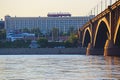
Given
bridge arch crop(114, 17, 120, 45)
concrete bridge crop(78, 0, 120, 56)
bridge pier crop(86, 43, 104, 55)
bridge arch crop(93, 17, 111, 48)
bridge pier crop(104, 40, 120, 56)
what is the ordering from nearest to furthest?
bridge arch crop(114, 17, 120, 45) → concrete bridge crop(78, 0, 120, 56) → bridge pier crop(104, 40, 120, 56) → bridge arch crop(93, 17, 111, 48) → bridge pier crop(86, 43, 104, 55)

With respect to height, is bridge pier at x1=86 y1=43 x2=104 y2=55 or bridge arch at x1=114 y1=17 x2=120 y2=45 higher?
bridge arch at x1=114 y1=17 x2=120 y2=45

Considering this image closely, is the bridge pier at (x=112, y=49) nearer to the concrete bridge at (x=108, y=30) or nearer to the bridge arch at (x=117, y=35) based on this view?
the concrete bridge at (x=108, y=30)

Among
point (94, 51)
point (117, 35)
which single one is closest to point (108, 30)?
point (117, 35)

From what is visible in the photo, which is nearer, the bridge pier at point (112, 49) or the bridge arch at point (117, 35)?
the bridge arch at point (117, 35)

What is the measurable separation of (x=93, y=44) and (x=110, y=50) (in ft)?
119

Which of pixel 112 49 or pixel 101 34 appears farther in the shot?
pixel 101 34

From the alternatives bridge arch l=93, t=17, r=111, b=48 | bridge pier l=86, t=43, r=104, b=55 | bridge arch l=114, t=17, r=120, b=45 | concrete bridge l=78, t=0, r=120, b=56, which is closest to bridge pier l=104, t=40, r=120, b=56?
concrete bridge l=78, t=0, r=120, b=56

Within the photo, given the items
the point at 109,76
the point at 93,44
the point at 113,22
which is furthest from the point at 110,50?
the point at 109,76

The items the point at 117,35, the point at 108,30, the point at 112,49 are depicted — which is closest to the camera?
the point at 117,35

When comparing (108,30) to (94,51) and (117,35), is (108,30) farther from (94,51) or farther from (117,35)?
(94,51)

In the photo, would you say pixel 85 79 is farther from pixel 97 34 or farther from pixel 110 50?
pixel 97 34

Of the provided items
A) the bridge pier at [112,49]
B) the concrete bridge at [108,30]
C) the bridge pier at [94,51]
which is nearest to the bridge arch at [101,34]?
the concrete bridge at [108,30]

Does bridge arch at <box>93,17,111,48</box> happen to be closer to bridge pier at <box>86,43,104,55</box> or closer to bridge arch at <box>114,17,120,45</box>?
bridge pier at <box>86,43,104,55</box>

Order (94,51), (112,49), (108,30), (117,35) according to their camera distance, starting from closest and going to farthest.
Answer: (117,35) < (112,49) < (108,30) < (94,51)
